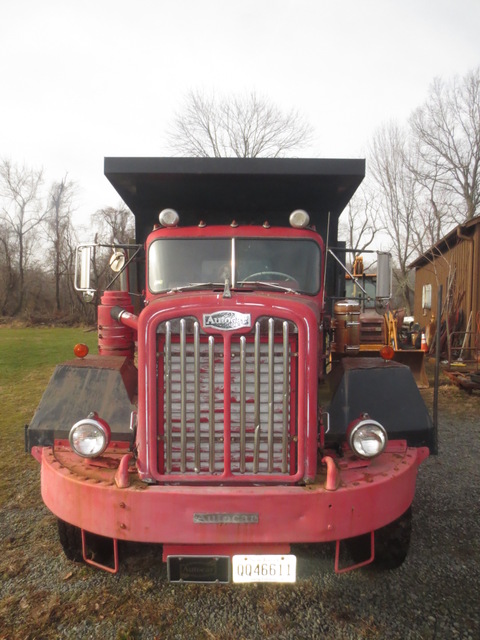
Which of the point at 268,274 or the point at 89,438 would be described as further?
the point at 268,274

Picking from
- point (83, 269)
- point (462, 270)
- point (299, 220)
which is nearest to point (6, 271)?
point (462, 270)

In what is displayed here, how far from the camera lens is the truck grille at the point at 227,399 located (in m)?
2.62

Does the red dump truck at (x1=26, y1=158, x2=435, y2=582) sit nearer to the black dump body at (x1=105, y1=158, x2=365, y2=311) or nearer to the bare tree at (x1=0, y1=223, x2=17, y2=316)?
the black dump body at (x1=105, y1=158, x2=365, y2=311)

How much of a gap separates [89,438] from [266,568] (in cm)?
126

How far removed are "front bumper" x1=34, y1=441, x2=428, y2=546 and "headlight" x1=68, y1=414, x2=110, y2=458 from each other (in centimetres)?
18

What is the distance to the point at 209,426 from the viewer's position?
2.66 meters

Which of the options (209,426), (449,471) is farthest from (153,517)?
(449,471)

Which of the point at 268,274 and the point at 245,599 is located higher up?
the point at 268,274

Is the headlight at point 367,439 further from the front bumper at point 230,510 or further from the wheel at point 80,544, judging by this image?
the wheel at point 80,544

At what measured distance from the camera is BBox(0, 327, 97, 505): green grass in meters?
5.41

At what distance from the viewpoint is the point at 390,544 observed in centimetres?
308

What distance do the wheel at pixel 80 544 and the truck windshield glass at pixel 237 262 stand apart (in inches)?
73.0

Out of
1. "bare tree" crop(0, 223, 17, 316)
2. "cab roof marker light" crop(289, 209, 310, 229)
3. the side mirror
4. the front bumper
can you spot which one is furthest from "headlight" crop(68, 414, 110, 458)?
"bare tree" crop(0, 223, 17, 316)

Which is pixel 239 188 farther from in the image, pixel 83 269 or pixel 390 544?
pixel 390 544
